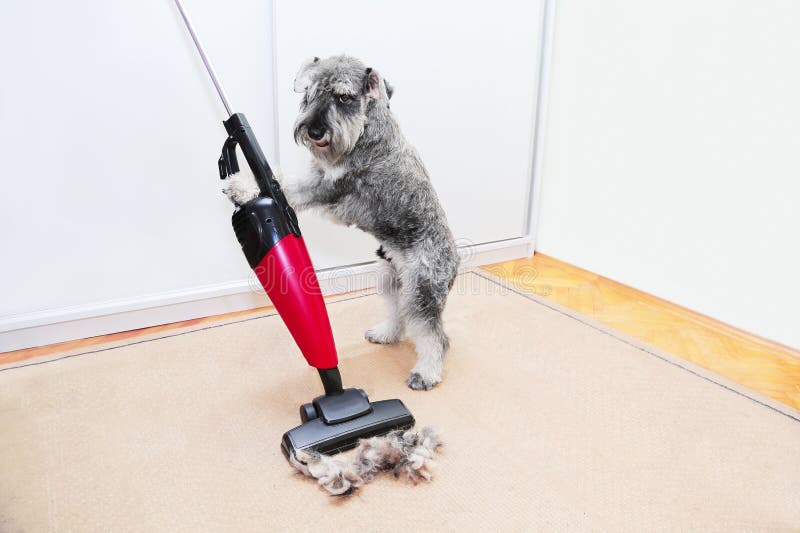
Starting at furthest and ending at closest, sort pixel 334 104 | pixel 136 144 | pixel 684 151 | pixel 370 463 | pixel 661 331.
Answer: pixel 684 151 < pixel 661 331 < pixel 136 144 < pixel 334 104 < pixel 370 463

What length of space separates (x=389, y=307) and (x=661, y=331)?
4.21 feet

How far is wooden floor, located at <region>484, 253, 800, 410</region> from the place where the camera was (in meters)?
1.97

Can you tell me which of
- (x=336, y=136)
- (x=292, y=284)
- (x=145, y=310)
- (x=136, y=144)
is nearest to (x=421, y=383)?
(x=292, y=284)

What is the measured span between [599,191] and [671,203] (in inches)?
17.2

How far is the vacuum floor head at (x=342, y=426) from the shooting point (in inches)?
55.1

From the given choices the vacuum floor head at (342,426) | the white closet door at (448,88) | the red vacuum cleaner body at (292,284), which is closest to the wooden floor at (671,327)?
the white closet door at (448,88)

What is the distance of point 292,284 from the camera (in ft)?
4.46

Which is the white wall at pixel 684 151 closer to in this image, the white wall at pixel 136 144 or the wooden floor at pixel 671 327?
the wooden floor at pixel 671 327

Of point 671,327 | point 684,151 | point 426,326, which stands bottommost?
point 671,327

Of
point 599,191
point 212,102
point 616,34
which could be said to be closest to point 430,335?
point 212,102

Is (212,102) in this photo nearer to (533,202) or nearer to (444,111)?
(444,111)

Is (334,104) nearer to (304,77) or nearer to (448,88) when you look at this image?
(304,77)

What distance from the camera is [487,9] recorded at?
258 centimetres

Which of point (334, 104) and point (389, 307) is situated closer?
point (334, 104)
